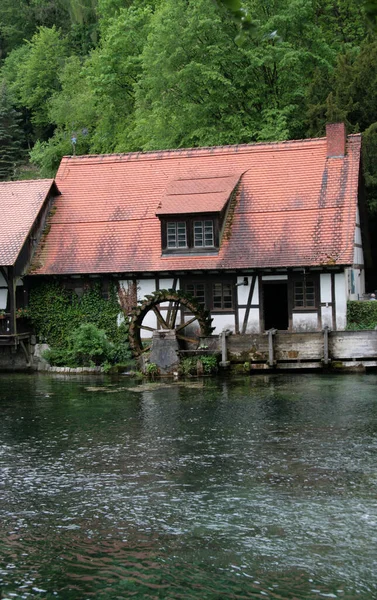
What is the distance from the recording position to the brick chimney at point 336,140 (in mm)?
28180

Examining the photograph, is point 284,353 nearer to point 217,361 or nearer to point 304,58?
point 217,361

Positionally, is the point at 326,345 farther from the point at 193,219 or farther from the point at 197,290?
the point at 193,219

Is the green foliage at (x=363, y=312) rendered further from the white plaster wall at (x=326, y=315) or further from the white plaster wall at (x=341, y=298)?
the white plaster wall at (x=326, y=315)

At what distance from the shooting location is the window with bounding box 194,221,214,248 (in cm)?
2698

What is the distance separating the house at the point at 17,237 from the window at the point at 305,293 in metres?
9.28

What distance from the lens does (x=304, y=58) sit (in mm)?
36094

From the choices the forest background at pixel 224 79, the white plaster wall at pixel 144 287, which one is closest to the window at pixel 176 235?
the white plaster wall at pixel 144 287

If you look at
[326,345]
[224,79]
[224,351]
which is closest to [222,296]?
[224,351]

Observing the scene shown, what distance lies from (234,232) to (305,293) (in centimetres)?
327

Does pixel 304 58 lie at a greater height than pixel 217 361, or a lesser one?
greater

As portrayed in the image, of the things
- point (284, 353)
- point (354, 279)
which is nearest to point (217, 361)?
point (284, 353)

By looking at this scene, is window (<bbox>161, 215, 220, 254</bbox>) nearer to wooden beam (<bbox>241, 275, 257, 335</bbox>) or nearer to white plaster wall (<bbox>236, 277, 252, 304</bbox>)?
white plaster wall (<bbox>236, 277, 252, 304</bbox>)

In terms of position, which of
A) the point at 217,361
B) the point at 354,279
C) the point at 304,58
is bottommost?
the point at 217,361

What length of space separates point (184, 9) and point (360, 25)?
9.66m
